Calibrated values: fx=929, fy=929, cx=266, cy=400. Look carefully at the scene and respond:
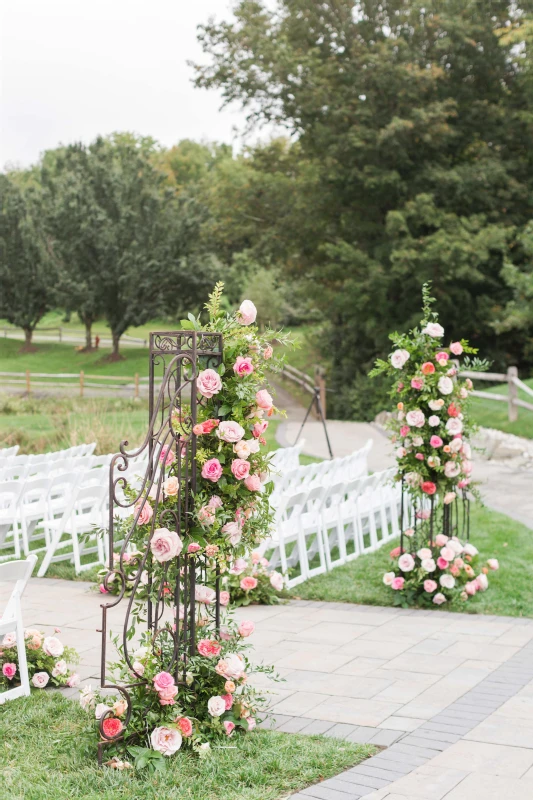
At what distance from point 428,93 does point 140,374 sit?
492 inches

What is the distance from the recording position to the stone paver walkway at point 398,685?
156 inches

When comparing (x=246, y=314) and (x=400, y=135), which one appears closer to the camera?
(x=246, y=314)

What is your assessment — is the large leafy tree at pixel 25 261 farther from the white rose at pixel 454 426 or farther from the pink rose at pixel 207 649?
the pink rose at pixel 207 649

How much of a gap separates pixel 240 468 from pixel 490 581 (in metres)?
4.22

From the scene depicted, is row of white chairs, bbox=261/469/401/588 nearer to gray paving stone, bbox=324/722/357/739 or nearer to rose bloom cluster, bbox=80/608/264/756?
gray paving stone, bbox=324/722/357/739

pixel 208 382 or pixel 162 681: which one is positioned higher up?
pixel 208 382

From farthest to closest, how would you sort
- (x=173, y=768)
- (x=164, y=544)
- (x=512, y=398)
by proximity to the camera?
(x=512, y=398) → (x=164, y=544) → (x=173, y=768)

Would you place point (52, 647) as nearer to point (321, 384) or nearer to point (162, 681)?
point (162, 681)

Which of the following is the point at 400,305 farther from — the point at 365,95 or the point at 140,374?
the point at 140,374

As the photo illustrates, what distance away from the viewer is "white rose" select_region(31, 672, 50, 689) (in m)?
5.15

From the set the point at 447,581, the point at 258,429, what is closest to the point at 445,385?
the point at 447,581

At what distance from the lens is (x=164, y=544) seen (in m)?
4.11

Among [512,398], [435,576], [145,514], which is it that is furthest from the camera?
[512,398]

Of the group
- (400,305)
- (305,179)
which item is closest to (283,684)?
(400,305)
